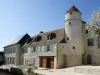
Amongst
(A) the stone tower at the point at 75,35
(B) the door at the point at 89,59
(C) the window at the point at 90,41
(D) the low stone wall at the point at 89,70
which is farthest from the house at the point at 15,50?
(D) the low stone wall at the point at 89,70

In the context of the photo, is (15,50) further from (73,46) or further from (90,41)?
(90,41)

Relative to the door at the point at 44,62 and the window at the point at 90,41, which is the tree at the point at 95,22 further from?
the door at the point at 44,62

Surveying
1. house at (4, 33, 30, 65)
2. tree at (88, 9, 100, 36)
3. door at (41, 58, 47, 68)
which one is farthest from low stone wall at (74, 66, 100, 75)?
house at (4, 33, 30, 65)

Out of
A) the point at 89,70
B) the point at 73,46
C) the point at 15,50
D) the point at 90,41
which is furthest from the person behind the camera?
the point at 15,50

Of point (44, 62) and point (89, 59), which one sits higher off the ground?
point (89, 59)

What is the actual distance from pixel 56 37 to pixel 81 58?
7846mm

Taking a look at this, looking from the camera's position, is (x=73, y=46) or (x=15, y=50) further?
(x=15, y=50)

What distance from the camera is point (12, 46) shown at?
179ft

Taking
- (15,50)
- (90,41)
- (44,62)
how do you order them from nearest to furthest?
(90,41) → (44,62) → (15,50)

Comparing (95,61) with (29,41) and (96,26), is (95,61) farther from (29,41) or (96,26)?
(29,41)

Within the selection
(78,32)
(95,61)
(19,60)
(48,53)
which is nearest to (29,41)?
(19,60)

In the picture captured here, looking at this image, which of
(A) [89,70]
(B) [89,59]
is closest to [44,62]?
(B) [89,59]

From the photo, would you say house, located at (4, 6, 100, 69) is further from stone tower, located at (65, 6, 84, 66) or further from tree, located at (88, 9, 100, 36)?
tree, located at (88, 9, 100, 36)

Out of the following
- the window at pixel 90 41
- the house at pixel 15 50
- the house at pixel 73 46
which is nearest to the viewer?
the house at pixel 73 46
